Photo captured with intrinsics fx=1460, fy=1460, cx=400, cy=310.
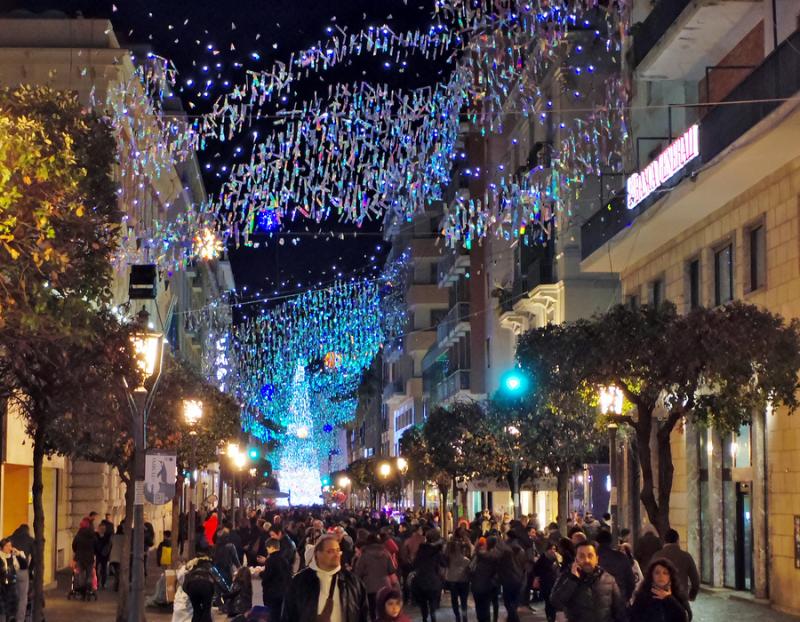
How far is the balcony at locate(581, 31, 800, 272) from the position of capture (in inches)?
861

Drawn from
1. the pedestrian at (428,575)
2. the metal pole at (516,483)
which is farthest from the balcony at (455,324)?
the pedestrian at (428,575)

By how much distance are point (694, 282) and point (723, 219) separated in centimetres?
290

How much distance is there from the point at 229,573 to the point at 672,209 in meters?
11.9

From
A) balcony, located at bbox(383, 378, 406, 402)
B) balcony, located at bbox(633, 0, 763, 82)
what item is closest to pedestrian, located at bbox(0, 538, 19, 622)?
balcony, located at bbox(633, 0, 763, 82)

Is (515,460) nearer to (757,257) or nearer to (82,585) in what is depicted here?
(82,585)

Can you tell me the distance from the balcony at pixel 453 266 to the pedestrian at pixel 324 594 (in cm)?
5524

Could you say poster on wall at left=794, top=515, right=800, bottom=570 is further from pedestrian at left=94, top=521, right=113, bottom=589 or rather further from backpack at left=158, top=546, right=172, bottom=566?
backpack at left=158, top=546, right=172, bottom=566

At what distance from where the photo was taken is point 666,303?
22359mm

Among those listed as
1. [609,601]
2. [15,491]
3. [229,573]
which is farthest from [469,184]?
[609,601]

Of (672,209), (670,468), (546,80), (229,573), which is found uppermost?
(546,80)

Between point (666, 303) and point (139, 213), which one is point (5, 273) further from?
point (139, 213)

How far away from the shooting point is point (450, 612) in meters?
28.2

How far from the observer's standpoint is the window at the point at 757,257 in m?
26.1

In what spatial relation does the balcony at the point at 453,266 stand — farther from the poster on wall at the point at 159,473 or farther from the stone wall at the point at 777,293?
the poster on wall at the point at 159,473
